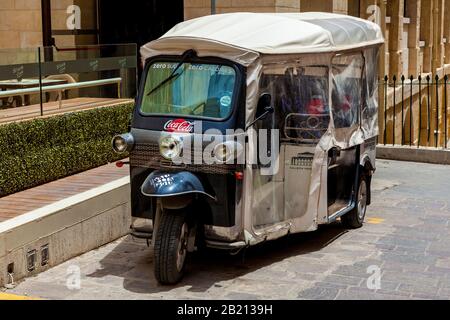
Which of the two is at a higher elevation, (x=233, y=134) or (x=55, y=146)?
(x=233, y=134)

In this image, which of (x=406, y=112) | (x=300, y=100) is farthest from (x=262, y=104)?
(x=406, y=112)

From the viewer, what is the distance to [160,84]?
7.77 metres

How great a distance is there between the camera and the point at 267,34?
777 cm

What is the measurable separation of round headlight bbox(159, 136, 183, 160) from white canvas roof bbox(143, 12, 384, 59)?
3.35 ft

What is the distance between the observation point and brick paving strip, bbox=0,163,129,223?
8281 millimetres

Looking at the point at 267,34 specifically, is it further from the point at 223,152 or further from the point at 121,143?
the point at 121,143

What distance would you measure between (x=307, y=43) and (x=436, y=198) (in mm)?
4680

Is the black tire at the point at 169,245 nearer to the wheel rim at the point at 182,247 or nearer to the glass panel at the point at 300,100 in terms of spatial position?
the wheel rim at the point at 182,247

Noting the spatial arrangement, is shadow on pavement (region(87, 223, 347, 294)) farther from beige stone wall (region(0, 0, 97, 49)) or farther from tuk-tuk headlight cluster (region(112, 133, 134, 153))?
beige stone wall (region(0, 0, 97, 49))

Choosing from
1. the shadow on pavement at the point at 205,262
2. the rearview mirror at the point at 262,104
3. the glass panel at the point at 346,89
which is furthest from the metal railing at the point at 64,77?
the glass panel at the point at 346,89

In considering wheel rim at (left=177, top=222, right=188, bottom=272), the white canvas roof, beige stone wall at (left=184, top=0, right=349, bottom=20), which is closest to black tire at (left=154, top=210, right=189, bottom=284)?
wheel rim at (left=177, top=222, right=188, bottom=272)

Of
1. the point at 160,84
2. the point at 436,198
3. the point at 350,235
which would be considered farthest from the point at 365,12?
the point at 160,84

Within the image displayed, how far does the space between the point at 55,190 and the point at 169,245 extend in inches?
105

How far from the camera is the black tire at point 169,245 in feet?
23.4
